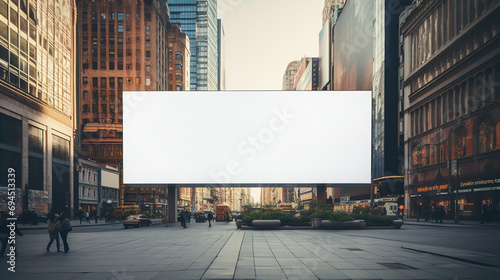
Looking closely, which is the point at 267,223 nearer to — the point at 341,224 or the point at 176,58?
the point at 341,224

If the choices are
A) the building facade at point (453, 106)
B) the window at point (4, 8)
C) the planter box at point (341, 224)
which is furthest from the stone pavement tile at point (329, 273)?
the window at point (4, 8)

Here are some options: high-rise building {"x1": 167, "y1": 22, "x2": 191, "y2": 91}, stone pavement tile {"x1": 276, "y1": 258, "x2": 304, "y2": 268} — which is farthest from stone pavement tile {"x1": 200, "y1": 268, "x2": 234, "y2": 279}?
high-rise building {"x1": 167, "y1": 22, "x2": 191, "y2": 91}

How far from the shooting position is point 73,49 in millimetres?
73188

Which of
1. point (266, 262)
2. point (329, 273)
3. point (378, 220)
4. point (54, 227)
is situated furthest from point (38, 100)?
point (329, 273)

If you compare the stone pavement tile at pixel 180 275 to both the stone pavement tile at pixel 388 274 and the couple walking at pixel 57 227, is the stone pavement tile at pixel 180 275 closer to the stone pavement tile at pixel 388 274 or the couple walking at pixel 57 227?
the stone pavement tile at pixel 388 274

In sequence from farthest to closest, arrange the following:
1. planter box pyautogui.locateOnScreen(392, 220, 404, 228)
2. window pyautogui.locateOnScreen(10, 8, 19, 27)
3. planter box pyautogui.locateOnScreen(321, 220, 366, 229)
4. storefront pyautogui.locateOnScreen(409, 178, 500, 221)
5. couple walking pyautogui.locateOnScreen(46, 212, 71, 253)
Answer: window pyautogui.locateOnScreen(10, 8, 19, 27), storefront pyautogui.locateOnScreen(409, 178, 500, 221), planter box pyautogui.locateOnScreen(392, 220, 404, 228), planter box pyautogui.locateOnScreen(321, 220, 366, 229), couple walking pyautogui.locateOnScreen(46, 212, 71, 253)

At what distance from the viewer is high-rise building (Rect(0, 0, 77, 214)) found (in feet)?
163

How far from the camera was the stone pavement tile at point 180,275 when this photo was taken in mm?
11195

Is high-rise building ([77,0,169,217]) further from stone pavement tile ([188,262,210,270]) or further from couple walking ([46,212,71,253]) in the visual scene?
stone pavement tile ([188,262,210,270])

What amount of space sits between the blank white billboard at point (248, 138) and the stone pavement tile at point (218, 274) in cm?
2869

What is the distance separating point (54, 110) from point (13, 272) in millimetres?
56612

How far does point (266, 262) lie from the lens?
45.9 ft

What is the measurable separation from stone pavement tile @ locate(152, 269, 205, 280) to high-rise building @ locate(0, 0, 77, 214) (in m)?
40.5

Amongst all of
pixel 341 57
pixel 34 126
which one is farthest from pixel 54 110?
pixel 341 57
